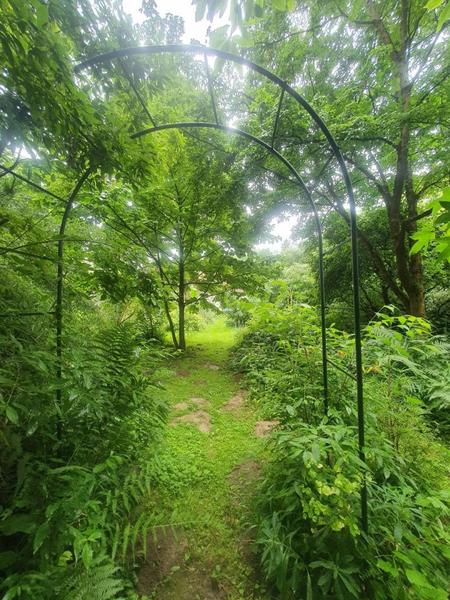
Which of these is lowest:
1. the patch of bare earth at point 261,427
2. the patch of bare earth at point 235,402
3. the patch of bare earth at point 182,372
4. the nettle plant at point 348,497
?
the patch of bare earth at point 261,427

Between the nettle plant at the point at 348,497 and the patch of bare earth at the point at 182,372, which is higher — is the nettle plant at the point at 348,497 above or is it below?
above

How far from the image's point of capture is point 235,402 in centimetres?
358

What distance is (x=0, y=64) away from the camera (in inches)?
32.6

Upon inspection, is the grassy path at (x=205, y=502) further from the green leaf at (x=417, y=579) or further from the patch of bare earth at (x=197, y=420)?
the green leaf at (x=417, y=579)

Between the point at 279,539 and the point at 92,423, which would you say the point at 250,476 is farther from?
the point at 92,423

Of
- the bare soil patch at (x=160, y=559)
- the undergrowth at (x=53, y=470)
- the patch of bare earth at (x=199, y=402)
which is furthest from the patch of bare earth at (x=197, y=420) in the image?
the undergrowth at (x=53, y=470)

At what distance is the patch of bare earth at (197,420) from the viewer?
287 cm

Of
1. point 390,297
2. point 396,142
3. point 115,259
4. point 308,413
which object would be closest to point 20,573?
point 115,259

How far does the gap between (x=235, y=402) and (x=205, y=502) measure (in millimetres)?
1769

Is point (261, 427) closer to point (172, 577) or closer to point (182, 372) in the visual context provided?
point (172, 577)

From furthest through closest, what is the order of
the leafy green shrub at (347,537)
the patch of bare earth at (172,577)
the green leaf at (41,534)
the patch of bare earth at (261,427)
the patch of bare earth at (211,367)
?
1. the patch of bare earth at (211,367)
2. the patch of bare earth at (261,427)
3. the patch of bare earth at (172,577)
4. the leafy green shrub at (347,537)
5. the green leaf at (41,534)

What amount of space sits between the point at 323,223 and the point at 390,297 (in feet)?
7.94

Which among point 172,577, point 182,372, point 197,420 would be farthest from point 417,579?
point 182,372

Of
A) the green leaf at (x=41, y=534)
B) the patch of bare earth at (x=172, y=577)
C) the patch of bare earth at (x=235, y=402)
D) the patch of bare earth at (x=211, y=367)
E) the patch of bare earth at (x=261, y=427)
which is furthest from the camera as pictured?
the patch of bare earth at (x=211, y=367)
